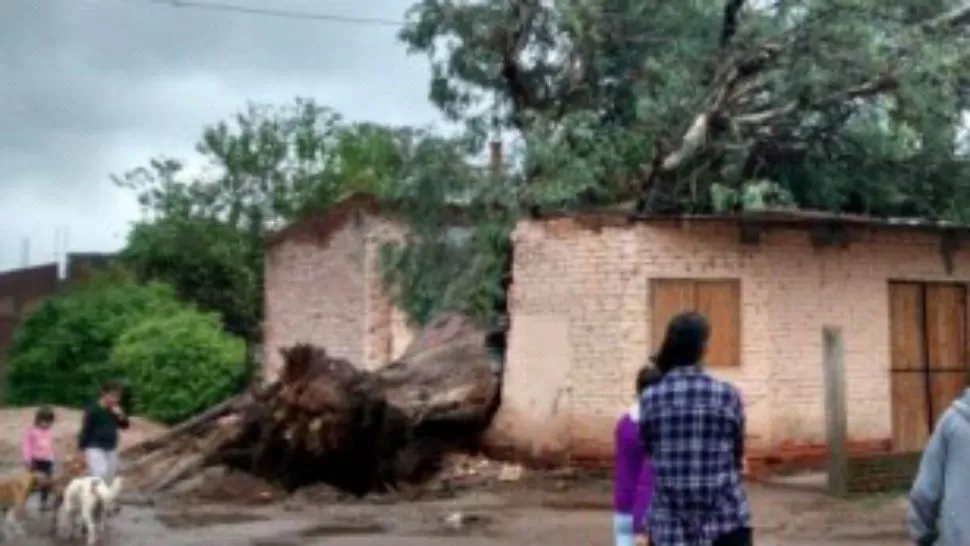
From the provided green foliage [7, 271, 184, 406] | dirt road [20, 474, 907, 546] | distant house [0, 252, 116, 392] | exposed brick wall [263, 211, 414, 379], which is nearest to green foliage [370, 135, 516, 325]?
dirt road [20, 474, 907, 546]

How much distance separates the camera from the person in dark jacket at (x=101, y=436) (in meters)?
17.2

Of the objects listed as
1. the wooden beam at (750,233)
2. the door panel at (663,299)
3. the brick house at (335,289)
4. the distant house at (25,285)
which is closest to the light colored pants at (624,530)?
the door panel at (663,299)

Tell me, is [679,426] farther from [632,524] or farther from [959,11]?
[959,11]

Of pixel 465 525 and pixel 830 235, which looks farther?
pixel 830 235

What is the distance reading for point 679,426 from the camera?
691 cm

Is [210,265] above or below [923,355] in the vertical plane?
above

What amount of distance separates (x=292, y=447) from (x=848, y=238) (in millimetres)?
7574

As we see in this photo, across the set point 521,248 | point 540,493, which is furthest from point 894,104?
point 540,493

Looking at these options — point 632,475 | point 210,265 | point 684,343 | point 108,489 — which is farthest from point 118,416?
point 210,265

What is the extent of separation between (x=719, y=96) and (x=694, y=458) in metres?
15.4

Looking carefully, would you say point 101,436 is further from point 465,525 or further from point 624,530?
point 624,530

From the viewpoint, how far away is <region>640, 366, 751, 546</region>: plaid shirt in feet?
22.4

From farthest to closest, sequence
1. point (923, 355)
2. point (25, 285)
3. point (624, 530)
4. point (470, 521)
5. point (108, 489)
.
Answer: point (25, 285), point (923, 355), point (470, 521), point (108, 489), point (624, 530)

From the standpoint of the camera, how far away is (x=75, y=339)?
137 feet
